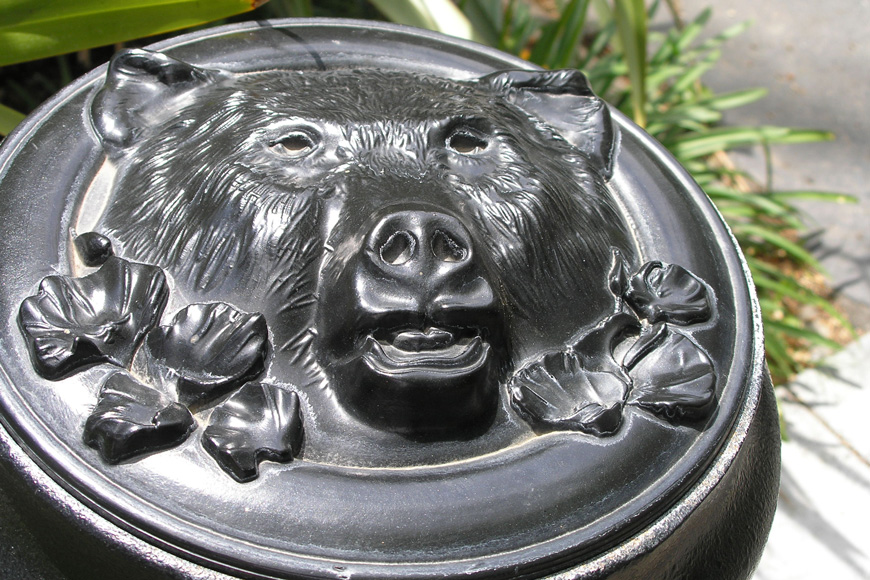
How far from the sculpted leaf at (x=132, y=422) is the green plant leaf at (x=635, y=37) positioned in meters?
1.47

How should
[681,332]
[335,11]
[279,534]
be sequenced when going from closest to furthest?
[279,534] → [681,332] → [335,11]

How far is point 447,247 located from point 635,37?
1.26 meters

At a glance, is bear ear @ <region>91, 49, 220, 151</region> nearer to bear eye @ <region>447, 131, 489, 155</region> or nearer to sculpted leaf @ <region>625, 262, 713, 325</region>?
bear eye @ <region>447, 131, 489, 155</region>

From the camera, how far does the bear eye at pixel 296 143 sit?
1017mm

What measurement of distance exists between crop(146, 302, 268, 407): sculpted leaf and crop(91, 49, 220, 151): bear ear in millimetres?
353

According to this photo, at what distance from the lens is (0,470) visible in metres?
0.87

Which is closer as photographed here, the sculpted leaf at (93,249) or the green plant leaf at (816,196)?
the sculpted leaf at (93,249)

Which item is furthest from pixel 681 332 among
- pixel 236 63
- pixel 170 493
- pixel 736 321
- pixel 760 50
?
pixel 760 50

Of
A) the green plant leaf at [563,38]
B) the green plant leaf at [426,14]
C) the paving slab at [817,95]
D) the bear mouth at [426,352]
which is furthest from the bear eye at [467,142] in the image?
the paving slab at [817,95]

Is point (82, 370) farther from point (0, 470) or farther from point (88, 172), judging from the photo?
point (88, 172)

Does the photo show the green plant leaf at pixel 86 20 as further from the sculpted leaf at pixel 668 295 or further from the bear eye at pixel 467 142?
the sculpted leaf at pixel 668 295

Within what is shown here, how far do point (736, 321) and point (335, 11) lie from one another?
7.07ft

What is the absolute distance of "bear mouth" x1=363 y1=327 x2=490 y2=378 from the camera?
0.85 meters

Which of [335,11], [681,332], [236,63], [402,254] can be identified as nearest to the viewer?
[402,254]
